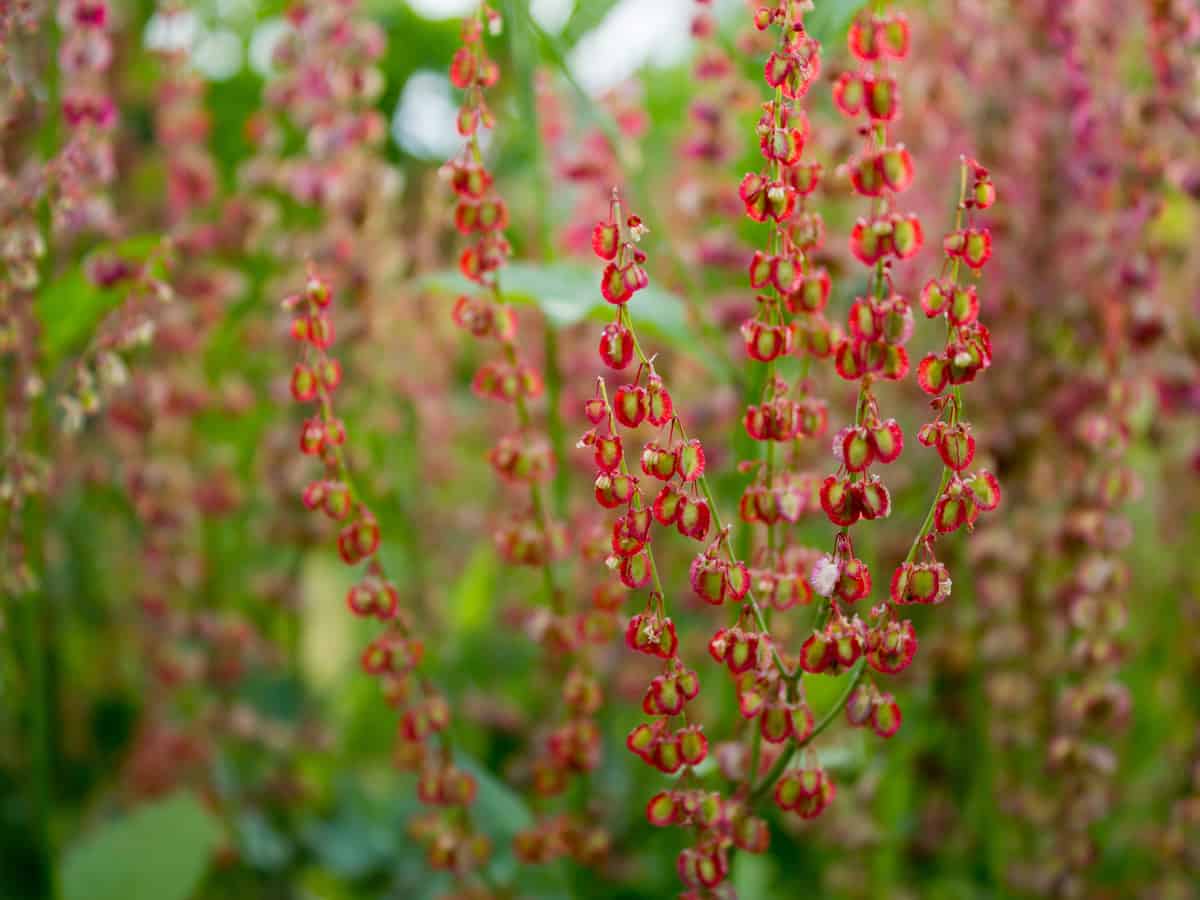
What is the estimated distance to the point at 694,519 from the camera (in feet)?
1.36

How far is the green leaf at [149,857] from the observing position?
848 millimetres

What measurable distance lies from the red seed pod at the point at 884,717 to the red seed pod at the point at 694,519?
0.09 metres

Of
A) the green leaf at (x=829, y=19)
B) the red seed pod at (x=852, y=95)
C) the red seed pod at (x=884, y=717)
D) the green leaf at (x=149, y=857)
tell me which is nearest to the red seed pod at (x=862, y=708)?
the red seed pod at (x=884, y=717)

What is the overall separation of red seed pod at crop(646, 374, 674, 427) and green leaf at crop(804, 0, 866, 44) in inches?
10.5

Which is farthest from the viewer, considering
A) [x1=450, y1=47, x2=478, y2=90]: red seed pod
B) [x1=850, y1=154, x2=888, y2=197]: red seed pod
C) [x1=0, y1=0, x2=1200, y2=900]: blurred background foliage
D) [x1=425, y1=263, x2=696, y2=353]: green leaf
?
[x1=0, y1=0, x2=1200, y2=900]: blurred background foliage

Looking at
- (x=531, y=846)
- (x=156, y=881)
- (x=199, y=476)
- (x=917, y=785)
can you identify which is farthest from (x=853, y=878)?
(x=199, y=476)

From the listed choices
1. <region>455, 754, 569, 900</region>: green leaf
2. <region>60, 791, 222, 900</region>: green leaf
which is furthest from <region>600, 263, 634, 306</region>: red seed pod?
<region>60, 791, 222, 900</region>: green leaf

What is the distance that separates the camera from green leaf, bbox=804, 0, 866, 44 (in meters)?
0.58

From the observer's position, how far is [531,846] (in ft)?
1.89

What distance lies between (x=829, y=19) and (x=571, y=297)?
190 mm

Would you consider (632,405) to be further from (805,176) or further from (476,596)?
(476,596)

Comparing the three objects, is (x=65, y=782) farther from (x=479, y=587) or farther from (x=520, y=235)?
(x=520, y=235)

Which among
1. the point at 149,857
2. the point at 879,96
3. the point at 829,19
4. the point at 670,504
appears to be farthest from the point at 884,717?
the point at 149,857

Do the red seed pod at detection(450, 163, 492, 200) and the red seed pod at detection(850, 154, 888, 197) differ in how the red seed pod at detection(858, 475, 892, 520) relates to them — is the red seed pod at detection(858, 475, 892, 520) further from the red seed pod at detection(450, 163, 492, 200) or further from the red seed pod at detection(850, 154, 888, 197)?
the red seed pod at detection(450, 163, 492, 200)
